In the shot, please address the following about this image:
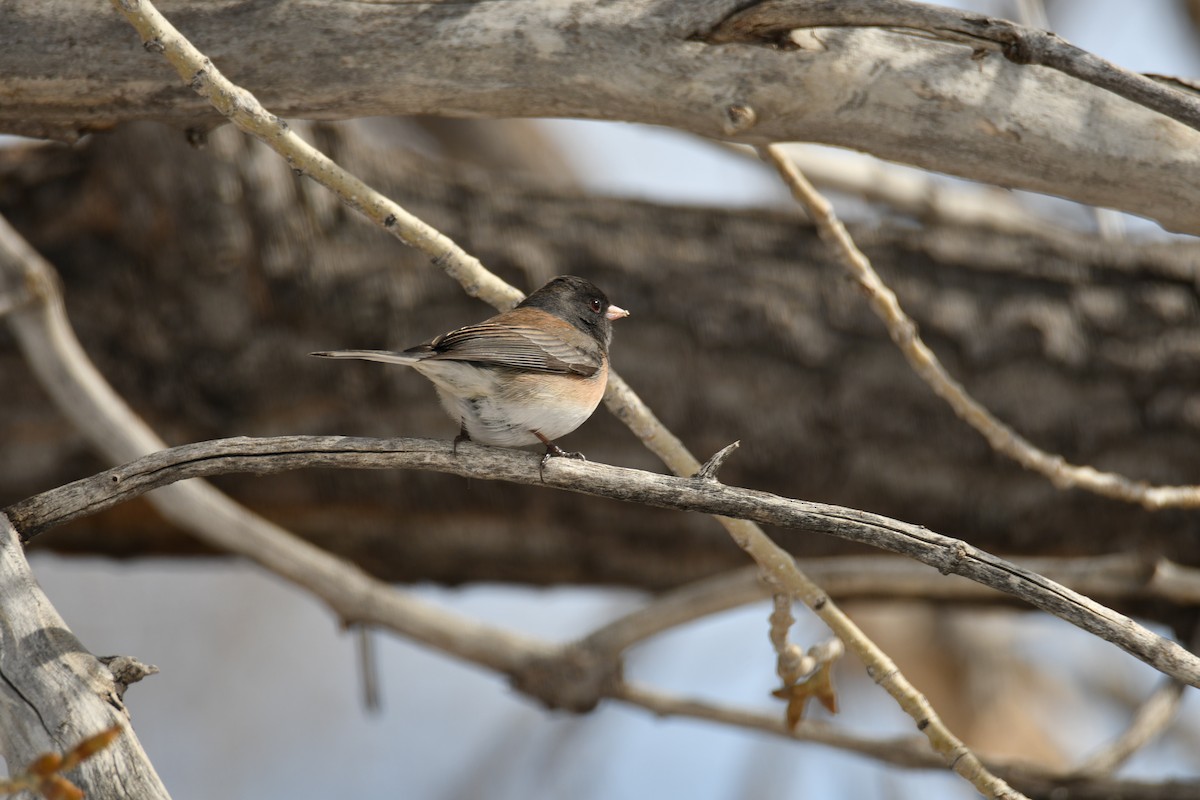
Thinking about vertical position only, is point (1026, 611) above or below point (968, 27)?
below

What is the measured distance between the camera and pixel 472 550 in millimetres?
3699

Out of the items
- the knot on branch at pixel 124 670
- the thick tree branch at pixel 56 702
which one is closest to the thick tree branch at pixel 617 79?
the thick tree branch at pixel 56 702

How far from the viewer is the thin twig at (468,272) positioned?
72.9 inches

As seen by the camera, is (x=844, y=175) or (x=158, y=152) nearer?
(x=158, y=152)

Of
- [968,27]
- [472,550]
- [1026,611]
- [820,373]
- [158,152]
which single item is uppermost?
[968,27]

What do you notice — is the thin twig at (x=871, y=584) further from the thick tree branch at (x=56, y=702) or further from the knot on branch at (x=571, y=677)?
the thick tree branch at (x=56, y=702)

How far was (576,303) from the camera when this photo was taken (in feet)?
9.49

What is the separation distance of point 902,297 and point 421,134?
11.0 feet

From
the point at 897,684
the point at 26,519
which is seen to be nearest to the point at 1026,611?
the point at 897,684

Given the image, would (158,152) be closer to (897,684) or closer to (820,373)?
(820,373)

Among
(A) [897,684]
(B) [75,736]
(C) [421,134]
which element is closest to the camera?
(B) [75,736]

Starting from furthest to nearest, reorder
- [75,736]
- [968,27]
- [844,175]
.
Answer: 1. [844,175]
2. [968,27]
3. [75,736]

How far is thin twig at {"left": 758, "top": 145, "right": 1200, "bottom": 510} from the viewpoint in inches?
92.6

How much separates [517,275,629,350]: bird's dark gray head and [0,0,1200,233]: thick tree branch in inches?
27.9
